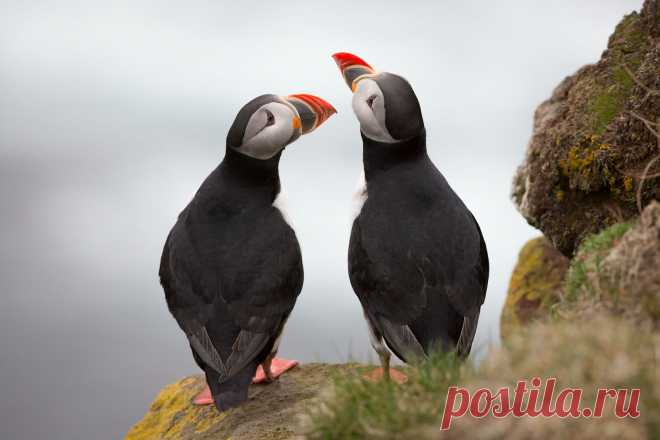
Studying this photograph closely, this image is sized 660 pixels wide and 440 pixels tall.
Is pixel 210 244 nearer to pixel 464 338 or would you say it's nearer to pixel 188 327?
pixel 188 327

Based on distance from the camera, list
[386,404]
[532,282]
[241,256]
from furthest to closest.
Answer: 1. [532,282]
2. [241,256]
3. [386,404]

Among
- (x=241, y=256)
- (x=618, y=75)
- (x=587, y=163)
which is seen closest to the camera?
(x=241, y=256)

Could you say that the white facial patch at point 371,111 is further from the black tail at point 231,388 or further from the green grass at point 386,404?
the green grass at point 386,404

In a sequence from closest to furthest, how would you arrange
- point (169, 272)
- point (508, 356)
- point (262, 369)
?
point (508, 356), point (169, 272), point (262, 369)

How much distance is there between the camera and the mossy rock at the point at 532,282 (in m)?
12.5

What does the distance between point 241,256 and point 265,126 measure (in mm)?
1308

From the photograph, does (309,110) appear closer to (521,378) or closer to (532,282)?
(521,378)

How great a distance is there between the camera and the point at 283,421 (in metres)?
7.27

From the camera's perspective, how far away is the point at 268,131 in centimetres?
786

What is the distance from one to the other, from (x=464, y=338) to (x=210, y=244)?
2465 millimetres

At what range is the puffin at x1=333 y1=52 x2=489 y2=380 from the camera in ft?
22.3

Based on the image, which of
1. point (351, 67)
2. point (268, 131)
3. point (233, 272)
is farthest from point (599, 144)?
point (233, 272)

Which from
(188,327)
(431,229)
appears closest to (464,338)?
(431,229)

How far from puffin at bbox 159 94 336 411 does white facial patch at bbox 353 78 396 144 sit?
735mm
